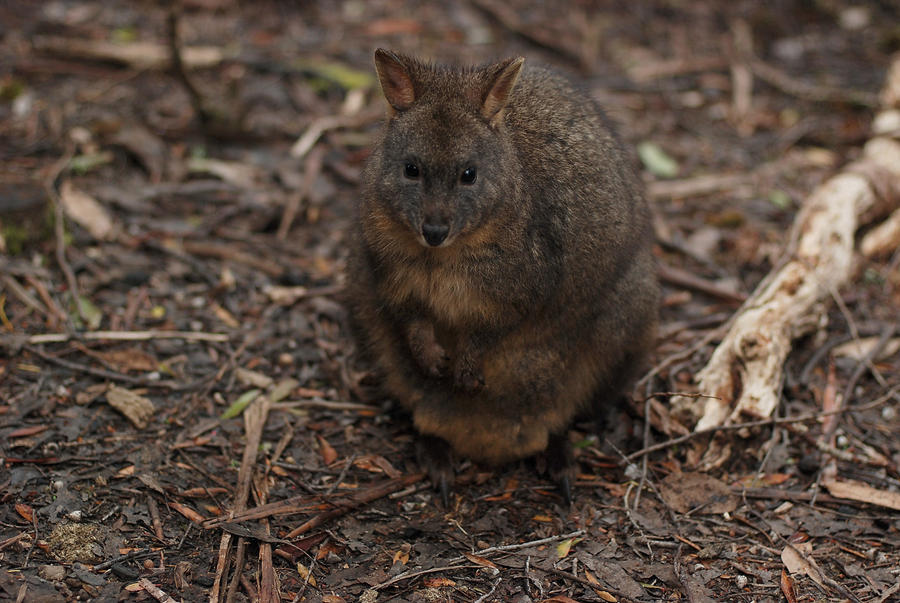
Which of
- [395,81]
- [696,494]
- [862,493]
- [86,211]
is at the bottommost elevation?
[696,494]

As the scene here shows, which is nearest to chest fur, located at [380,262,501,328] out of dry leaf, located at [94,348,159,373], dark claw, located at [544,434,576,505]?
dark claw, located at [544,434,576,505]

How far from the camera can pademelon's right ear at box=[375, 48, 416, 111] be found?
4.32m

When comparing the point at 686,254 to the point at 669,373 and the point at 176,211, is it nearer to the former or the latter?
the point at 669,373

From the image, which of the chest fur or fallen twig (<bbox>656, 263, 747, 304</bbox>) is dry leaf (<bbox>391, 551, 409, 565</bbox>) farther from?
fallen twig (<bbox>656, 263, 747, 304</bbox>)

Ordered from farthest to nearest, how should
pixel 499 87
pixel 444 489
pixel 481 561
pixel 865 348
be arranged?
pixel 865 348, pixel 444 489, pixel 481 561, pixel 499 87

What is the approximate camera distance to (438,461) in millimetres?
5035

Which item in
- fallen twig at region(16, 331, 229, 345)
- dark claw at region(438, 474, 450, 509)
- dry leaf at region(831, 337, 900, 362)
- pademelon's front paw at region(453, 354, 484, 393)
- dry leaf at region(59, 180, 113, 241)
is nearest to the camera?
pademelon's front paw at region(453, 354, 484, 393)

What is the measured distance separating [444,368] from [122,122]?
162 inches

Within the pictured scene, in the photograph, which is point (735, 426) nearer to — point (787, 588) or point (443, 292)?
point (787, 588)

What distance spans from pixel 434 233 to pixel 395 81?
885 mm

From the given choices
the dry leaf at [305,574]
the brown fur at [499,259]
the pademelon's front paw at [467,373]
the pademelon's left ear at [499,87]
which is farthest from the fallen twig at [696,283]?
the dry leaf at [305,574]

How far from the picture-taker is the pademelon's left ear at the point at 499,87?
429cm

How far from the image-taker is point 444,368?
4.89 metres

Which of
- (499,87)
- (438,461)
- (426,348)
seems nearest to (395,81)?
(499,87)
